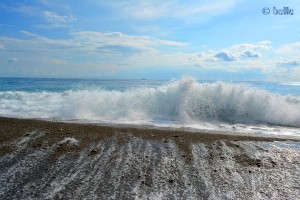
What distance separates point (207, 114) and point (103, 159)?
23.3 ft

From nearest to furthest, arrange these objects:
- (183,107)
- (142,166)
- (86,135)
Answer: (142,166)
(86,135)
(183,107)

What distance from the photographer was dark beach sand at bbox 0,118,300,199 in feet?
12.2

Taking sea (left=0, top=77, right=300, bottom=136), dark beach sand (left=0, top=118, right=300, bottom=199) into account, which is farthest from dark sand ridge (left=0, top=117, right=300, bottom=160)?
sea (left=0, top=77, right=300, bottom=136)

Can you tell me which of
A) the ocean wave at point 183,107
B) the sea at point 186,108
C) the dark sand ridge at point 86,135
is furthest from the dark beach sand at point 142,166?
the ocean wave at point 183,107

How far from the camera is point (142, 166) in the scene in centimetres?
454

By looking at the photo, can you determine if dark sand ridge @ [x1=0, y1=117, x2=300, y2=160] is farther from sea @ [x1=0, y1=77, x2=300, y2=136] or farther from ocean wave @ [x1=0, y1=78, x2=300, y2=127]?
ocean wave @ [x1=0, y1=78, x2=300, y2=127]

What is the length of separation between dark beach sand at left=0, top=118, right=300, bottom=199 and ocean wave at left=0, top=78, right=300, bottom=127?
160 inches

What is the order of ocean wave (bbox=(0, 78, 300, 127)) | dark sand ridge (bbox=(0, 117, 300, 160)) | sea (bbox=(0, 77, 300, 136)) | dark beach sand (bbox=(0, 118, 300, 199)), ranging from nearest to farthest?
dark beach sand (bbox=(0, 118, 300, 199)), dark sand ridge (bbox=(0, 117, 300, 160)), sea (bbox=(0, 77, 300, 136)), ocean wave (bbox=(0, 78, 300, 127))

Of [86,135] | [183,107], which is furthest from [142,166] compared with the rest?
[183,107]

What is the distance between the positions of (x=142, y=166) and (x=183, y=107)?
7128 millimetres

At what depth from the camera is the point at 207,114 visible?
11.3 meters

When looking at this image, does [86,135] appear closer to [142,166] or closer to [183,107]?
[142,166]

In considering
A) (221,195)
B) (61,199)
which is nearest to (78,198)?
(61,199)

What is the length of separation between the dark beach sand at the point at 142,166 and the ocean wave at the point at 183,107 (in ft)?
13.3
